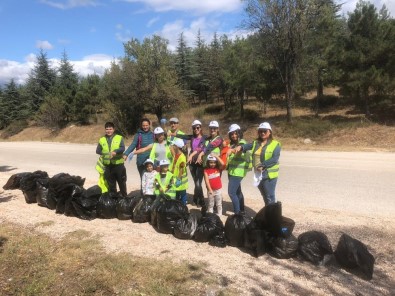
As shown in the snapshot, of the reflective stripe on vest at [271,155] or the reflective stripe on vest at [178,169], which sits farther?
the reflective stripe on vest at [178,169]

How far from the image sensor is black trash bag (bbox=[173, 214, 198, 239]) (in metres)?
5.40

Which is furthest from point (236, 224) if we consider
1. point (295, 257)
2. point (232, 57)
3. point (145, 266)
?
point (232, 57)

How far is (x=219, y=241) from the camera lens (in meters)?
5.16

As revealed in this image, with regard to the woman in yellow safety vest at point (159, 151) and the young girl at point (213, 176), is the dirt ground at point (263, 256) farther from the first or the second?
the woman in yellow safety vest at point (159, 151)

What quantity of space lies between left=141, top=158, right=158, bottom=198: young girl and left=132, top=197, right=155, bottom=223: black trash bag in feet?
0.69

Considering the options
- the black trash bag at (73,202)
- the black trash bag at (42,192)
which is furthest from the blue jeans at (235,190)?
the black trash bag at (42,192)

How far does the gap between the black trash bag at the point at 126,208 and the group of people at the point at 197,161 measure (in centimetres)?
28

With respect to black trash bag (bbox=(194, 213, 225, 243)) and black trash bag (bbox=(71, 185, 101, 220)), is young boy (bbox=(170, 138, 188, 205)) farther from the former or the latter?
black trash bag (bbox=(71, 185, 101, 220))

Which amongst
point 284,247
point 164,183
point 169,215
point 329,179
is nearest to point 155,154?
point 164,183

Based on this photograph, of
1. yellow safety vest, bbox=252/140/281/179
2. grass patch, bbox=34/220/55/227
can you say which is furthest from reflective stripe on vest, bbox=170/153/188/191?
grass patch, bbox=34/220/55/227

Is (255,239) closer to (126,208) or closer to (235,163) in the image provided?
(235,163)

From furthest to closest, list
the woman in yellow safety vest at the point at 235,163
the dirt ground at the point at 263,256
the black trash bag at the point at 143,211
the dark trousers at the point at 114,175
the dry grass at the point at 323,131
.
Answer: the dry grass at the point at 323,131, the dark trousers at the point at 114,175, the black trash bag at the point at 143,211, the woman in yellow safety vest at the point at 235,163, the dirt ground at the point at 263,256

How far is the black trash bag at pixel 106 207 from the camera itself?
651 centimetres

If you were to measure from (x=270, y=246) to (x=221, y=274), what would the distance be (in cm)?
87
